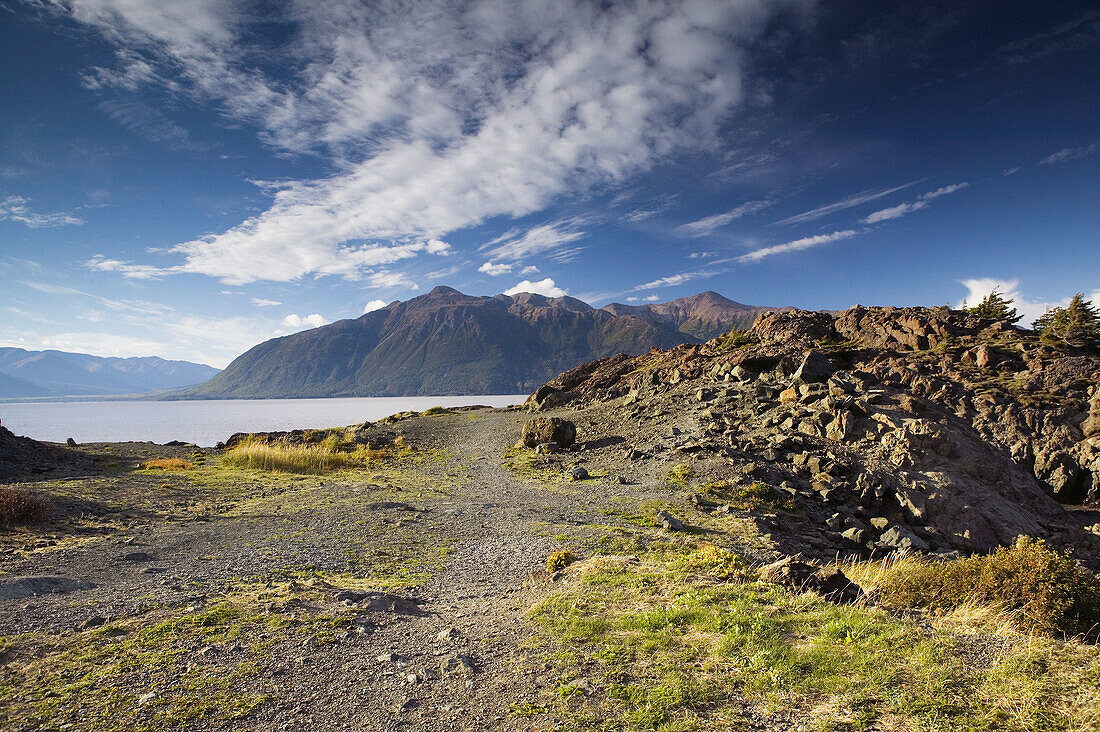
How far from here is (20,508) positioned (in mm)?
10211

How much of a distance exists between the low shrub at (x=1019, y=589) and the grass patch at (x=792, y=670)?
950 mm

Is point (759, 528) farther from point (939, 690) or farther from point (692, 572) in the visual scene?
point (939, 690)

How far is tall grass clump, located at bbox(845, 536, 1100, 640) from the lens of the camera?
5574 mm

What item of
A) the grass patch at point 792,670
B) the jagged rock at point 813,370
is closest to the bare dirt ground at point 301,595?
the grass patch at point 792,670

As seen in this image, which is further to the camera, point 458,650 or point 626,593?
point 626,593

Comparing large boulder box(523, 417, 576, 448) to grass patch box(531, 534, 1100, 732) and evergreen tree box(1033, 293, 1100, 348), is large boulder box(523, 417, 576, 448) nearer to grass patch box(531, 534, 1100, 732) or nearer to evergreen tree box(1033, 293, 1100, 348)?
grass patch box(531, 534, 1100, 732)

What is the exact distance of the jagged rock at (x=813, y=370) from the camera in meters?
25.0

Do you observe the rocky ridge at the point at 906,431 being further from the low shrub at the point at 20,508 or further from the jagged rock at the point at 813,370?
the low shrub at the point at 20,508

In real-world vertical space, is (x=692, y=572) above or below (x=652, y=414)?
below

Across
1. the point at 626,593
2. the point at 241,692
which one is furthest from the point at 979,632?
the point at 241,692

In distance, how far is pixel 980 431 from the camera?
2198 cm

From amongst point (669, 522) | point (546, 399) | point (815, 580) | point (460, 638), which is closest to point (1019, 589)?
point (815, 580)

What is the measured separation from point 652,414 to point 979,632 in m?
22.6

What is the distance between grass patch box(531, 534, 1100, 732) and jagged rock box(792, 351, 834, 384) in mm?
21131
